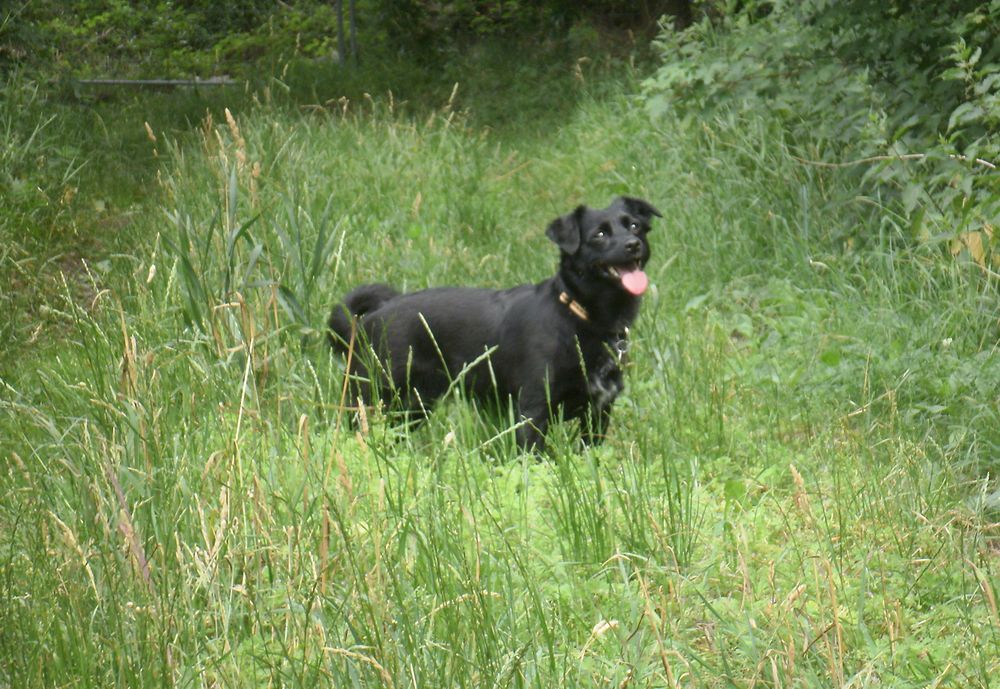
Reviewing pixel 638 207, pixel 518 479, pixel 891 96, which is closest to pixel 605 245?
pixel 638 207

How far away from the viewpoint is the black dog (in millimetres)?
5223

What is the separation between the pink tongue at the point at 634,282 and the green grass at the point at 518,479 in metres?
0.29

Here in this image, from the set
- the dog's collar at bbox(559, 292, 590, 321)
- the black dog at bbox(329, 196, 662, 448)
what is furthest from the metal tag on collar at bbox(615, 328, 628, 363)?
the dog's collar at bbox(559, 292, 590, 321)

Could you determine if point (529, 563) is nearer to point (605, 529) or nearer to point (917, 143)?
point (605, 529)

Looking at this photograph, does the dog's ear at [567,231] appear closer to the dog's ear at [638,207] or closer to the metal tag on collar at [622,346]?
the dog's ear at [638,207]

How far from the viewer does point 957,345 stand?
5145 millimetres

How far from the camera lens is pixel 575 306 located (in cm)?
527

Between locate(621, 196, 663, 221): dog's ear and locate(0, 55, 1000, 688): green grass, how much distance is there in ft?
1.82

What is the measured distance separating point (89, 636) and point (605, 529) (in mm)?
1467

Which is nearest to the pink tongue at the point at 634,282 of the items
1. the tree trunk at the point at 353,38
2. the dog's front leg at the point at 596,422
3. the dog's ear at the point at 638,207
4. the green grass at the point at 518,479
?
the green grass at the point at 518,479

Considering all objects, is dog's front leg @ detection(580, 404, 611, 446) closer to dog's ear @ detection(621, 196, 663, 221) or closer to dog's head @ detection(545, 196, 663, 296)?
dog's head @ detection(545, 196, 663, 296)

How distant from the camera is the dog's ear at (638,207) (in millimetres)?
5685

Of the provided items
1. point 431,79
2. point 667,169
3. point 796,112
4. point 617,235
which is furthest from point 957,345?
point 431,79

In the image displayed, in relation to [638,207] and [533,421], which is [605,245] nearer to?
[638,207]
